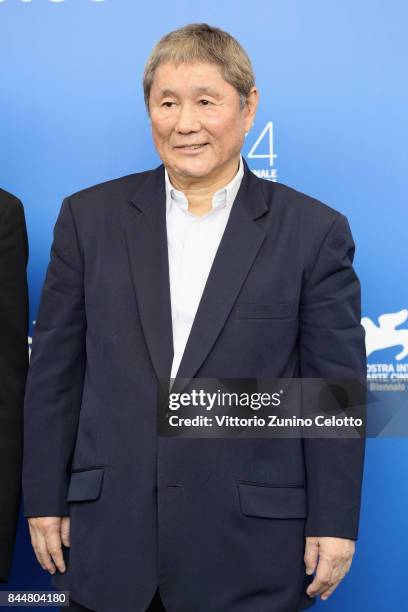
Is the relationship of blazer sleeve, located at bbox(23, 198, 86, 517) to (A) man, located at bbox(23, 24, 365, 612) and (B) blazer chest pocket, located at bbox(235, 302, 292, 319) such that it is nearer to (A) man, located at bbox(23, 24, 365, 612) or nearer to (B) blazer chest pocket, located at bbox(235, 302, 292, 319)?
(A) man, located at bbox(23, 24, 365, 612)

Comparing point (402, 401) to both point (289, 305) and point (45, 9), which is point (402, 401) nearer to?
point (289, 305)

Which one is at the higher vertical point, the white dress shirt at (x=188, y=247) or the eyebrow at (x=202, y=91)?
the eyebrow at (x=202, y=91)

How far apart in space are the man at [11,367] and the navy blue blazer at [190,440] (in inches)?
3.3

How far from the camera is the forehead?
189 centimetres

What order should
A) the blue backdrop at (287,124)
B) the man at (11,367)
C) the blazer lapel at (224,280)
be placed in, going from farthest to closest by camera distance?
1. the blue backdrop at (287,124)
2. the man at (11,367)
3. the blazer lapel at (224,280)

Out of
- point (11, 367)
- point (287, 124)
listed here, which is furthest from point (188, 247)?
point (287, 124)

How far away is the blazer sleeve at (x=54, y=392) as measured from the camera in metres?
1.90

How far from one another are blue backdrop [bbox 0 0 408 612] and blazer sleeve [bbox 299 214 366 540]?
2.31 ft

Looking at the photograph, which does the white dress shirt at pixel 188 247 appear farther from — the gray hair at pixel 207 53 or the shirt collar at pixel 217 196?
the gray hair at pixel 207 53

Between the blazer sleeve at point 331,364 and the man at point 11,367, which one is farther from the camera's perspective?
the man at point 11,367

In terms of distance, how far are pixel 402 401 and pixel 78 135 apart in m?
1.08

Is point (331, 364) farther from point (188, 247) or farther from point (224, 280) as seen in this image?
point (188, 247)

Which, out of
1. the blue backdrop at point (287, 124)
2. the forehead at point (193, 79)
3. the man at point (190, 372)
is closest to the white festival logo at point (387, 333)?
the blue backdrop at point (287, 124)

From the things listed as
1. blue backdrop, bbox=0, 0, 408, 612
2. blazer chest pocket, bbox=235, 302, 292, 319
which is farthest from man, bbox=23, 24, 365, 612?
blue backdrop, bbox=0, 0, 408, 612
